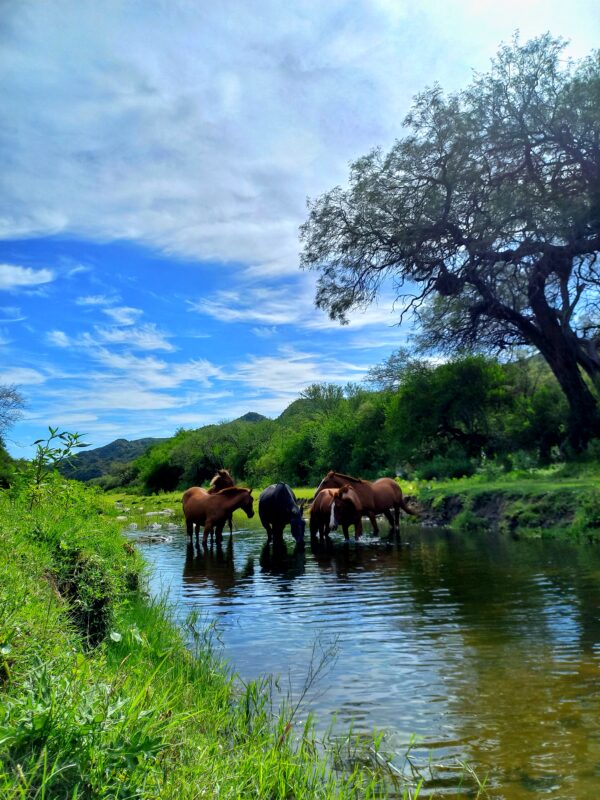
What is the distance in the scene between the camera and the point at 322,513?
21625 millimetres

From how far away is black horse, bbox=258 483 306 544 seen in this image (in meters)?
21.2

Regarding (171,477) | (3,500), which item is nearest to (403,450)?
(3,500)

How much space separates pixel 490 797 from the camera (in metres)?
4.12

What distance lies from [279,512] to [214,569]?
5.78 m

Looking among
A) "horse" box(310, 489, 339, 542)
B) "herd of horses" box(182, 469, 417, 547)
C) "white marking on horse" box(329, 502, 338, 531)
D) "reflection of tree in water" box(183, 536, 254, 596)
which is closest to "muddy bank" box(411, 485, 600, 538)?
"herd of horses" box(182, 469, 417, 547)

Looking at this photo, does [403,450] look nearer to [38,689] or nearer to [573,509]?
[573,509]

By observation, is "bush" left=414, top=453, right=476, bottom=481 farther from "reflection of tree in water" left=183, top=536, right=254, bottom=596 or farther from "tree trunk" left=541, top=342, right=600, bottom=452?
"reflection of tree in water" left=183, top=536, right=254, bottom=596

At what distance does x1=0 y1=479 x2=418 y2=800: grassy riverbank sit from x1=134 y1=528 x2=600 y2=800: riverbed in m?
0.75

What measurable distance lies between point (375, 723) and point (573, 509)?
15886 millimetres

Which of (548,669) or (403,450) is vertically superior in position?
(403,450)

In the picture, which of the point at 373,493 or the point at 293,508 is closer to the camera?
the point at 293,508

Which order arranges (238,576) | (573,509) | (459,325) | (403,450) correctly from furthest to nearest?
(403,450)
(459,325)
(573,509)
(238,576)

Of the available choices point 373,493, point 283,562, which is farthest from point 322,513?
point 283,562

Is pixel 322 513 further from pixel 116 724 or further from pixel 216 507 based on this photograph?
pixel 116 724
